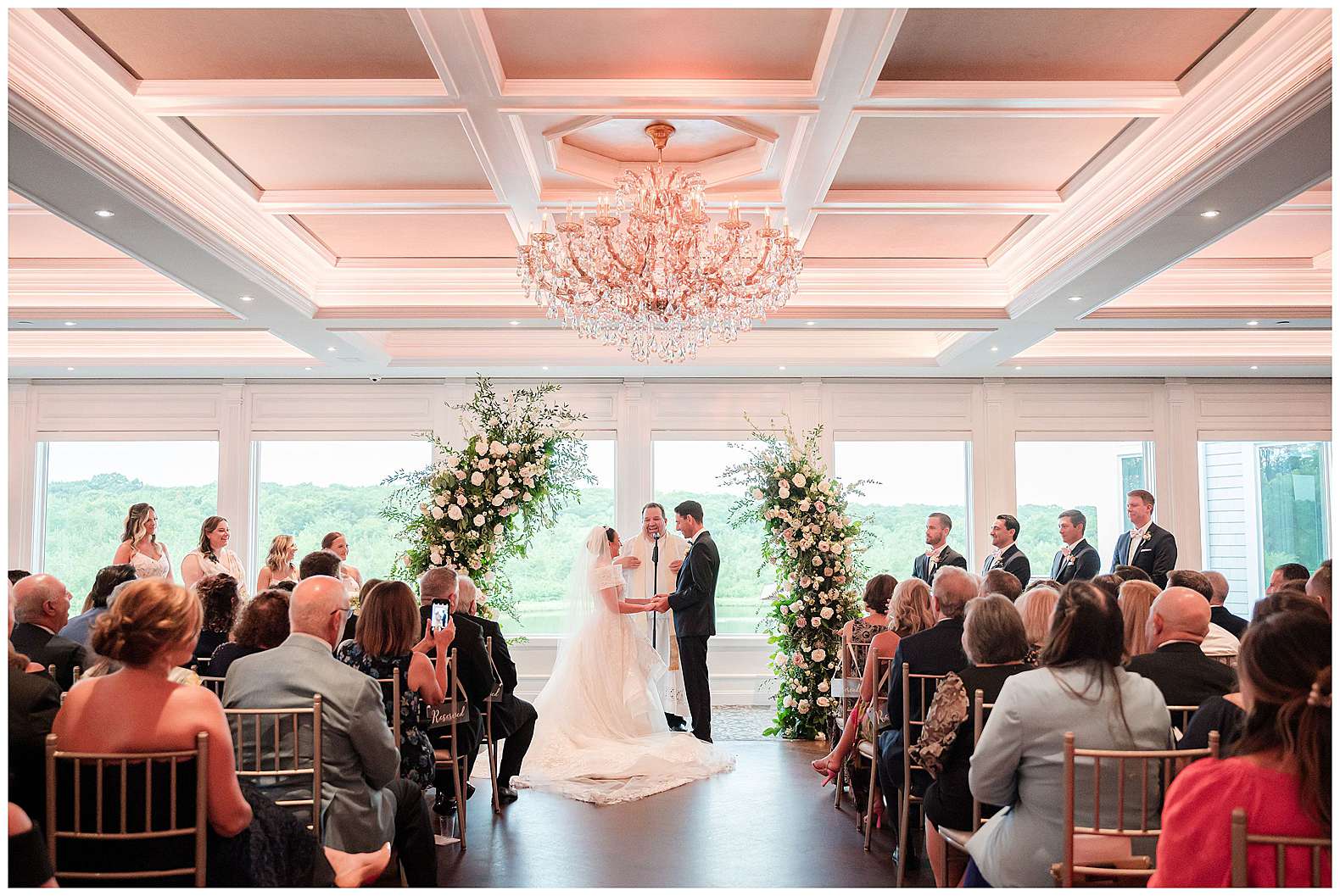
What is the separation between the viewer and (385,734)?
130 inches

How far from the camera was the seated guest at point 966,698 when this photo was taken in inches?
140

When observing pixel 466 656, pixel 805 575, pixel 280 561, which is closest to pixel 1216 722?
pixel 466 656

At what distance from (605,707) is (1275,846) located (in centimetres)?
554

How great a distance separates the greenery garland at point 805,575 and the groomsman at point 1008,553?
1181mm

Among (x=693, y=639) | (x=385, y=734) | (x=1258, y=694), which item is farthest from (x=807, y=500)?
(x=1258, y=694)

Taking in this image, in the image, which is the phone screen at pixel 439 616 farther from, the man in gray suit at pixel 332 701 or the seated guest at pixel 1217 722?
the seated guest at pixel 1217 722

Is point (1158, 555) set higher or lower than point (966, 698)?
higher

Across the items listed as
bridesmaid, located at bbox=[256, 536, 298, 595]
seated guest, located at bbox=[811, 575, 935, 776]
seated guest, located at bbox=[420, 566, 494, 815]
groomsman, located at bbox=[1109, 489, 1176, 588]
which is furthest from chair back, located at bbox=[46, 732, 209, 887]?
groomsman, located at bbox=[1109, 489, 1176, 588]

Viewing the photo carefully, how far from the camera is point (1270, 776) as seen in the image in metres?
1.96

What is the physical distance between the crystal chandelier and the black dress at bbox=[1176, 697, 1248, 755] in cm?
321

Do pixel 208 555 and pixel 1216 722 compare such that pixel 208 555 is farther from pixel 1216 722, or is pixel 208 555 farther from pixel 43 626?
pixel 1216 722

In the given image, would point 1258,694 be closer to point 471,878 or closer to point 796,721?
point 471,878

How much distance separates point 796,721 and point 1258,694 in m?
6.26

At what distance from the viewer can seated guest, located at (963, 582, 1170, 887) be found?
2.85 metres
